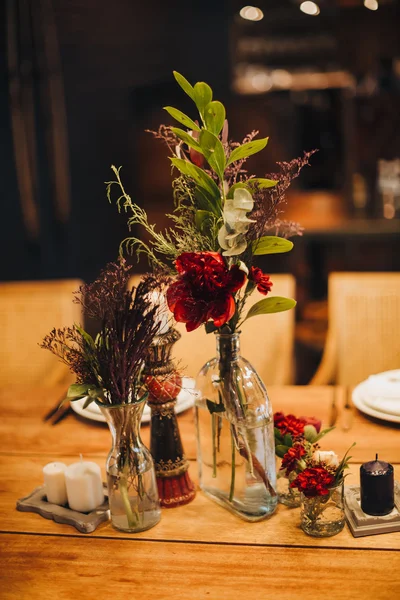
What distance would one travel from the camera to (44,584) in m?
1.00

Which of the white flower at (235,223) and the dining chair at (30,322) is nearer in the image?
the white flower at (235,223)

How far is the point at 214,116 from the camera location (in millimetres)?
1054

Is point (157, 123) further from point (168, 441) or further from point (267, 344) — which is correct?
point (168, 441)

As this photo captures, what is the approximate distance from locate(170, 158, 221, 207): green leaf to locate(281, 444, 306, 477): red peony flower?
0.42 metres

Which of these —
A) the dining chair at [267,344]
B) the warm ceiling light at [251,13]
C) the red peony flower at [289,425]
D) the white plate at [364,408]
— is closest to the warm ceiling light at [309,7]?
the warm ceiling light at [251,13]

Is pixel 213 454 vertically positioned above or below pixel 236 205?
below

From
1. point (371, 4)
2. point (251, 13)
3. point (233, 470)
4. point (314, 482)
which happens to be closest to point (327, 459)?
point (314, 482)

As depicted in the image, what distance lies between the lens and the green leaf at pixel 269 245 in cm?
108

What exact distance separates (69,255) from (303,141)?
158 centimetres

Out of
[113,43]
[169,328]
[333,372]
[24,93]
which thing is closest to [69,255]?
[24,93]

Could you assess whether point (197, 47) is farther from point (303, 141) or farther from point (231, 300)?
point (231, 300)

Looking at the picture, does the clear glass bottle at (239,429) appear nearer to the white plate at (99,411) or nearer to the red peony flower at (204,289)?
the red peony flower at (204,289)

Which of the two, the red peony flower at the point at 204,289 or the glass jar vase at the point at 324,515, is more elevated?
the red peony flower at the point at 204,289

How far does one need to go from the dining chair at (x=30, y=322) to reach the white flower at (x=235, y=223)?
119cm
